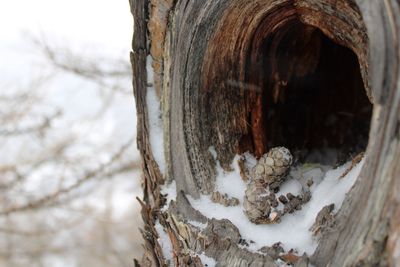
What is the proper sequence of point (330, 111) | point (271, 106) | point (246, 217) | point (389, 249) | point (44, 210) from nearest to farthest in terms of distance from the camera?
point (389, 249) → point (246, 217) → point (271, 106) → point (330, 111) → point (44, 210)

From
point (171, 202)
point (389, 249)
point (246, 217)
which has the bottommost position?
point (389, 249)

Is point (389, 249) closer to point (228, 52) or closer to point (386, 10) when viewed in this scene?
point (386, 10)

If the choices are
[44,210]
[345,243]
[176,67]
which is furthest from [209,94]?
[44,210]

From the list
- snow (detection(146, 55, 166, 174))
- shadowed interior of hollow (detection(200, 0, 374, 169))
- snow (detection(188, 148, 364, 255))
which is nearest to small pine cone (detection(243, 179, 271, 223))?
snow (detection(188, 148, 364, 255))

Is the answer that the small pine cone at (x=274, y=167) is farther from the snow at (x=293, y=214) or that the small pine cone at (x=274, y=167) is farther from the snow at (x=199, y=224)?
the snow at (x=199, y=224)

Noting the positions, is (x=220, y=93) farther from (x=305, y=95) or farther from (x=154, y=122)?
(x=305, y=95)
